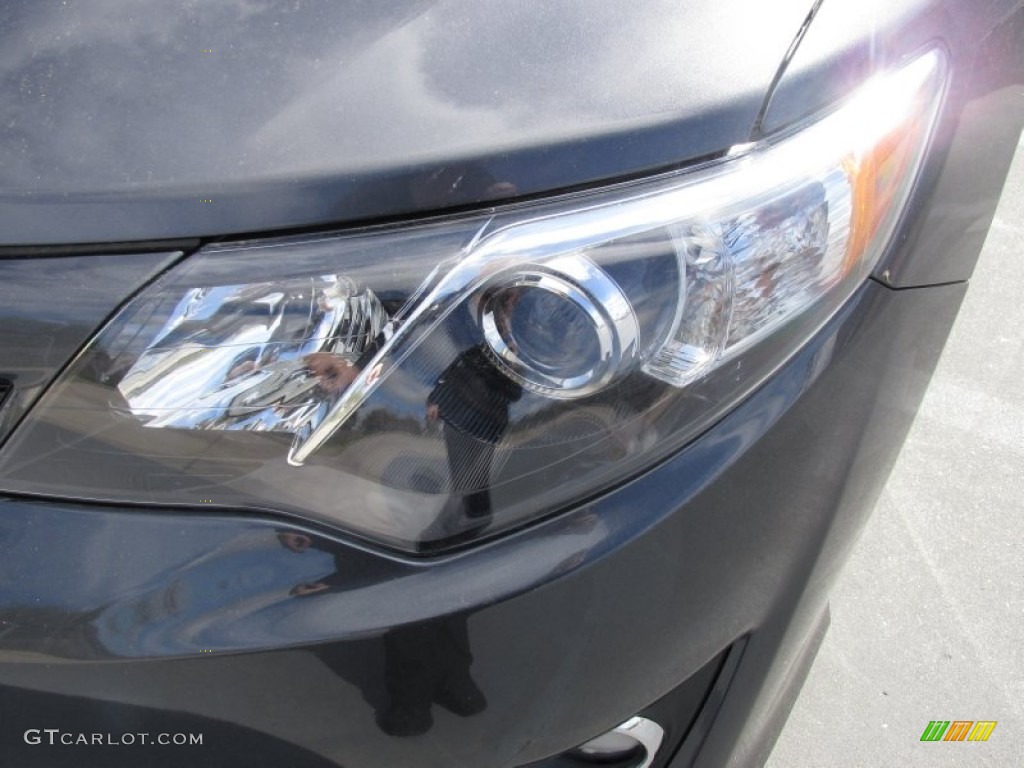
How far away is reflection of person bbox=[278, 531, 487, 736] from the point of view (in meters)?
1.04

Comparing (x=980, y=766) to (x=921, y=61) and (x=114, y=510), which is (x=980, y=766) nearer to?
(x=921, y=61)

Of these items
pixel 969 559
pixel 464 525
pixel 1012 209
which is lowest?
pixel 464 525

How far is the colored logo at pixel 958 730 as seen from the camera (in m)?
2.23

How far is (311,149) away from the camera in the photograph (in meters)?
1.01

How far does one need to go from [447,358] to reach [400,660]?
31cm

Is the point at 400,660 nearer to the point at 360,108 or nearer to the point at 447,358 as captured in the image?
the point at 447,358

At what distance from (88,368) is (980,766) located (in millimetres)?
1987

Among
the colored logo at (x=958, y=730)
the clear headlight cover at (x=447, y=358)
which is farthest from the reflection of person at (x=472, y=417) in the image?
the colored logo at (x=958, y=730)

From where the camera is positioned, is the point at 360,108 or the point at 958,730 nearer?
the point at 360,108

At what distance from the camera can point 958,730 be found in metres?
2.24

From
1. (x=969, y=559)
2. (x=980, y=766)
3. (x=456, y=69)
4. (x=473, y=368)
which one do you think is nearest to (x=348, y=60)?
(x=456, y=69)
